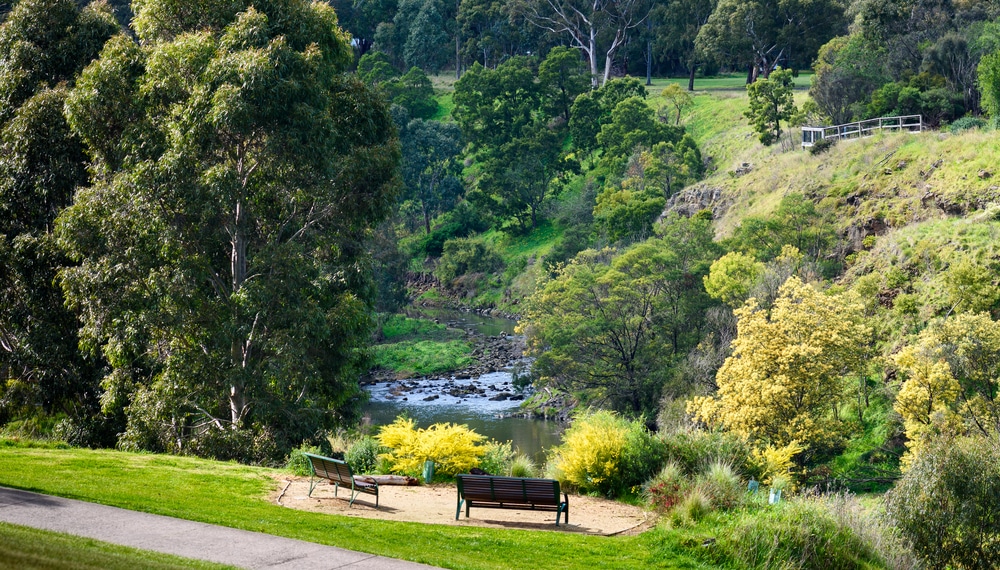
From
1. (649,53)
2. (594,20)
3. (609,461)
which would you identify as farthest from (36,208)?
(649,53)

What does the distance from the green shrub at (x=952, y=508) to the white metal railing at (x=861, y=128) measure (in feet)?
129

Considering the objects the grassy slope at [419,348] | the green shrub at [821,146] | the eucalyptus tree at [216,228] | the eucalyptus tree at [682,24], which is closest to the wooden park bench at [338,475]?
the eucalyptus tree at [216,228]

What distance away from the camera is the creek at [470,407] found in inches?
1752

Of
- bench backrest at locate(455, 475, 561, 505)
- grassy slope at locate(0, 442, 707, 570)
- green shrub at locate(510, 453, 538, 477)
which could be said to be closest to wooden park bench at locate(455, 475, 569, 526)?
bench backrest at locate(455, 475, 561, 505)

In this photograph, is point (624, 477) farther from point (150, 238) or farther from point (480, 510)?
point (150, 238)

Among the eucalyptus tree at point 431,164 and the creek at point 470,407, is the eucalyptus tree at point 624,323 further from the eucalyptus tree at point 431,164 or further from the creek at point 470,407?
the eucalyptus tree at point 431,164

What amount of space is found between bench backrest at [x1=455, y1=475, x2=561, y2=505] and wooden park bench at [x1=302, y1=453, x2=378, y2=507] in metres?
1.59

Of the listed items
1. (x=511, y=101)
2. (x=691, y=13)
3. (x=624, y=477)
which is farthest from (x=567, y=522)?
(x=691, y=13)

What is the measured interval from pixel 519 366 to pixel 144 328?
35.2m

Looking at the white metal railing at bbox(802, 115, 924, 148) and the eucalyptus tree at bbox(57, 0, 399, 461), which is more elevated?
the white metal railing at bbox(802, 115, 924, 148)

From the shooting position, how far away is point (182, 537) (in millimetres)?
12391

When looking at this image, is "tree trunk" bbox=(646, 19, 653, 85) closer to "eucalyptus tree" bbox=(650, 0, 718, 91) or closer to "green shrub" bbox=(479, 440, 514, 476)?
"eucalyptus tree" bbox=(650, 0, 718, 91)

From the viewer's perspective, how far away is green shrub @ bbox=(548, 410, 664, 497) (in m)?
17.6

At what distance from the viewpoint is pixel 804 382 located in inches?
1299
